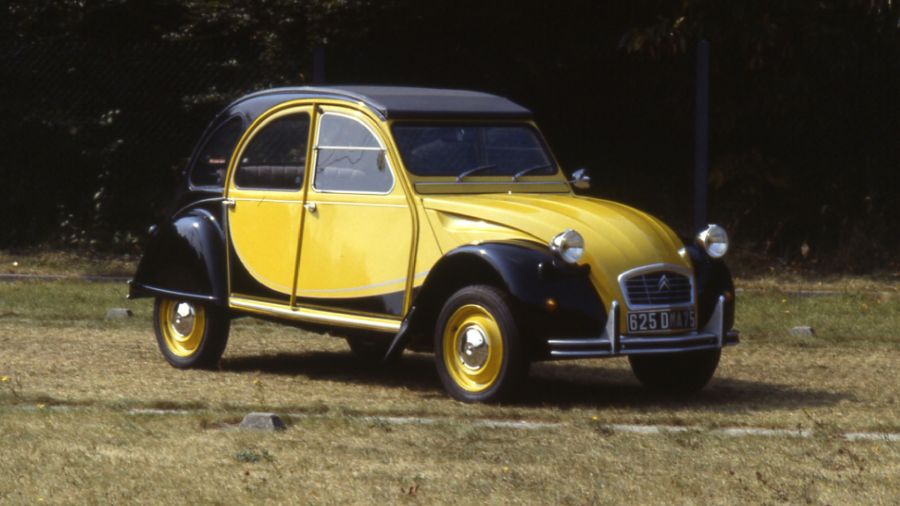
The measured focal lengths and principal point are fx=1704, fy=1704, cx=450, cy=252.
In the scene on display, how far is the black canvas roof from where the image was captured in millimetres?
10422

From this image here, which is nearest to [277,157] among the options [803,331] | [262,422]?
[262,422]

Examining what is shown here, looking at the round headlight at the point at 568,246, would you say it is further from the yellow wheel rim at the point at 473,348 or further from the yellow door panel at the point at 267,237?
the yellow door panel at the point at 267,237

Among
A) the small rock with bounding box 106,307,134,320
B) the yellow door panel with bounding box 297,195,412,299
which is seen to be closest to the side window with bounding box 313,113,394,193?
the yellow door panel with bounding box 297,195,412,299

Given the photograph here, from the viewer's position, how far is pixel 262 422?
820cm

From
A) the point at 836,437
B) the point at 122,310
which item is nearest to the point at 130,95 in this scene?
the point at 122,310

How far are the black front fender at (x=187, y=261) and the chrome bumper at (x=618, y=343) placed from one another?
2.74 metres

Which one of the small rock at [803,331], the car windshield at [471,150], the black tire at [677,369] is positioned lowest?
the small rock at [803,331]

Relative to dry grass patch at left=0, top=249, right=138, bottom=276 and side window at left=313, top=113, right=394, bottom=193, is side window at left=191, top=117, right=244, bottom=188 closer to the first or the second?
side window at left=313, top=113, right=394, bottom=193

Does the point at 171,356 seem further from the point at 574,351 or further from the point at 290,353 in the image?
the point at 574,351

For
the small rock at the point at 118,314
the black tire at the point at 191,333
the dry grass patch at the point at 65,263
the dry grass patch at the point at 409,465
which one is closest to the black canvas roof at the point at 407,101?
the black tire at the point at 191,333

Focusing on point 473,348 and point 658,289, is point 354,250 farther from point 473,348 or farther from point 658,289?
point 658,289

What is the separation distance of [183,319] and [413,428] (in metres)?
3.50

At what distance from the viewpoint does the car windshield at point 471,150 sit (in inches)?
407

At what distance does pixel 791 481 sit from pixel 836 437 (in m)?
1.17
